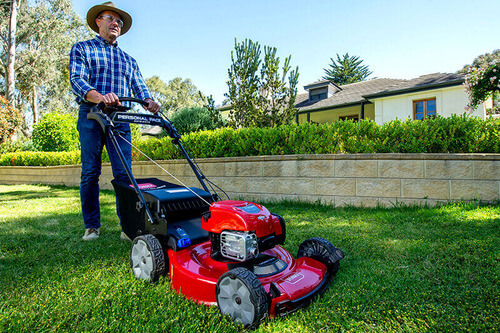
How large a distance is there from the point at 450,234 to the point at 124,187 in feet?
9.65

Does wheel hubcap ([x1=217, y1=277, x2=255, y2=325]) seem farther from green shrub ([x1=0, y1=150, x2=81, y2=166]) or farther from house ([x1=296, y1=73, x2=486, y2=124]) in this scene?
house ([x1=296, y1=73, x2=486, y2=124])

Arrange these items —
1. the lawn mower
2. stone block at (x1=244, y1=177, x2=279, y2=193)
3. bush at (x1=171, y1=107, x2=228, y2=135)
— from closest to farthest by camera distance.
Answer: the lawn mower → stone block at (x1=244, y1=177, x2=279, y2=193) → bush at (x1=171, y1=107, x2=228, y2=135)

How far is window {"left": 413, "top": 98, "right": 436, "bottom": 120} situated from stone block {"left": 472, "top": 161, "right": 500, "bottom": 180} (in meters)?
10.2

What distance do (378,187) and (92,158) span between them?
3.65m

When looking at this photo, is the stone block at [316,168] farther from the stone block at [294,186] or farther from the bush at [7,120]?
the bush at [7,120]

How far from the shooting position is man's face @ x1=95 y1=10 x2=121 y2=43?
315 cm

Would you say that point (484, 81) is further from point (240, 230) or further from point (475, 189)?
point (240, 230)

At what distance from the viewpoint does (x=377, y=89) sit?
51.7 ft

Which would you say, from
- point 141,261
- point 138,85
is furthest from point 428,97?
point 141,261

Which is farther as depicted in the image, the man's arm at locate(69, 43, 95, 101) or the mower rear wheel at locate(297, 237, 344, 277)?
the man's arm at locate(69, 43, 95, 101)

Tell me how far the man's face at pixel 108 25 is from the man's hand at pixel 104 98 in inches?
31.9

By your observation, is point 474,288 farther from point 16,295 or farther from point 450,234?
point 16,295

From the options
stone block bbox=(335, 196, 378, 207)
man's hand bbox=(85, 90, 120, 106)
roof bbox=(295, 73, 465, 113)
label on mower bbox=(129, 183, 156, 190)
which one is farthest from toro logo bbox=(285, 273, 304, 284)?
roof bbox=(295, 73, 465, 113)

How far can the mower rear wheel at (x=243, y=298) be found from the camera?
1.56 metres
